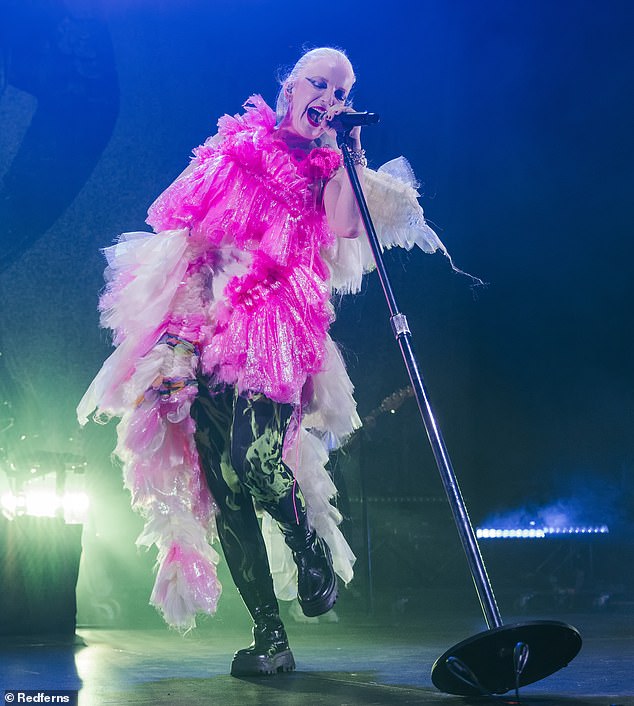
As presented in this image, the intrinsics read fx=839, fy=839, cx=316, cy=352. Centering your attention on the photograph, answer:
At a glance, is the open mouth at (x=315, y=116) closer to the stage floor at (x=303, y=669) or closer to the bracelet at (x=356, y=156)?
the bracelet at (x=356, y=156)

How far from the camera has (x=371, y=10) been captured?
14.1 feet

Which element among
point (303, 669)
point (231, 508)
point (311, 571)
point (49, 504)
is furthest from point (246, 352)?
point (49, 504)

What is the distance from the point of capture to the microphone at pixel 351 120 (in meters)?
1.90

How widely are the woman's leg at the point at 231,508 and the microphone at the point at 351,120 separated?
67cm

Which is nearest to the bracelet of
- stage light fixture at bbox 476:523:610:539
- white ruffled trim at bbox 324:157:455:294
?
white ruffled trim at bbox 324:157:455:294

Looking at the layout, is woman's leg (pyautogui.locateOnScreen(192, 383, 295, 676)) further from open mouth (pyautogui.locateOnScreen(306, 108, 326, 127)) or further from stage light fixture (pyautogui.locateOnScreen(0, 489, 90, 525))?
stage light fixture (pyautogui.locateOnScreen(0, 489, 90, 525))

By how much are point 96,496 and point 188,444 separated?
289cm

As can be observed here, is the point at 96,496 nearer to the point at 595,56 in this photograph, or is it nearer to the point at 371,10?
the point at 371,10

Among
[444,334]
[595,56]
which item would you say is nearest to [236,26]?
[595,56]

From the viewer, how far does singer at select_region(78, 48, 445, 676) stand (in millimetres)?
1902

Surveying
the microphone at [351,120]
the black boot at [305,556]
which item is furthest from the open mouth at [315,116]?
the black boot at [305,556]

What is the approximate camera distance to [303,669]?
6.33ft

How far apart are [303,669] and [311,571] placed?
9.2 inches
